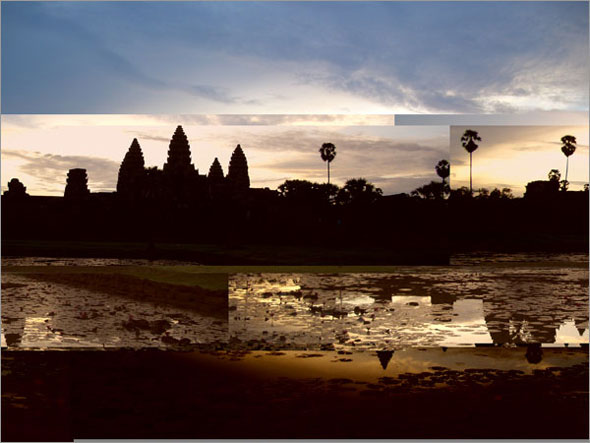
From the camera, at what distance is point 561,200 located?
29.7 ft

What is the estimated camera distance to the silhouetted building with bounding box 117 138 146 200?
9148mm

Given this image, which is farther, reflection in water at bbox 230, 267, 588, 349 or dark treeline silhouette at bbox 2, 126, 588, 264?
dark treeline silhouette at bbox 2, 126, 588, 264

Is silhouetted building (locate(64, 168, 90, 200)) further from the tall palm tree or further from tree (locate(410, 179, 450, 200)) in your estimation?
the tall palm tree

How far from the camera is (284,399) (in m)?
8.83

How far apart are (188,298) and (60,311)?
200cm

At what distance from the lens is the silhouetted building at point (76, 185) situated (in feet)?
30.0

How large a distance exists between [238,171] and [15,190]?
3.47 meters

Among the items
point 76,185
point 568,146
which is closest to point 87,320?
point 76,185

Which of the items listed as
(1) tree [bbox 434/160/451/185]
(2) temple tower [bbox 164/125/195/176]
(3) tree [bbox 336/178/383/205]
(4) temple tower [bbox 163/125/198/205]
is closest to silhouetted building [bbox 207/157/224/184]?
(4) temple tower [bbox 163/125/198/205]

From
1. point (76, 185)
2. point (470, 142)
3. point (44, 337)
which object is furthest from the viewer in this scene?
point (76, 185)

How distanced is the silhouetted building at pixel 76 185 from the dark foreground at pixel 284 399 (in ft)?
8.02

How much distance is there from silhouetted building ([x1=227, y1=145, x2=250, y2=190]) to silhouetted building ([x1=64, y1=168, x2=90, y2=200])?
2.26m

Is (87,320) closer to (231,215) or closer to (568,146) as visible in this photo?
(231,215)

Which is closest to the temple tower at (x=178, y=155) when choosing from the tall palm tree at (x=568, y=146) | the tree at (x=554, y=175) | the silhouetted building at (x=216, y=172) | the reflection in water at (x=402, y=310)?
the silhouetted building at (x=216, y=172)
